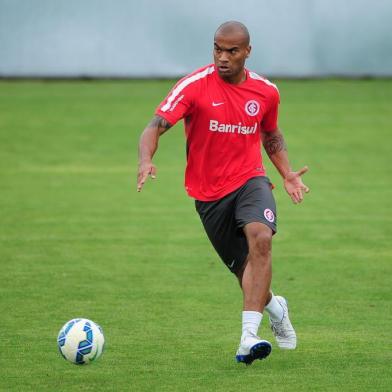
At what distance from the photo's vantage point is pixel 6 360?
8211 millimetres

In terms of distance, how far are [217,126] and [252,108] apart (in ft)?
1.16

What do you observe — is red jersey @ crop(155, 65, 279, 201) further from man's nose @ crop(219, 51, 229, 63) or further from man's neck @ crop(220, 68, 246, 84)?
man's nose @ crop(219, 51, 229, 63)

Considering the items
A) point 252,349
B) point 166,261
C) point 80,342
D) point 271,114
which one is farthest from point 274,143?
point 166,261

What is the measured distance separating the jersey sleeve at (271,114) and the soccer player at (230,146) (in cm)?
1

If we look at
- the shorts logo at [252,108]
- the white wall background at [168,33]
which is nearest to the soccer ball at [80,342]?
the shorts logo at [252,108]

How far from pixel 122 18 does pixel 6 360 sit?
766 inches

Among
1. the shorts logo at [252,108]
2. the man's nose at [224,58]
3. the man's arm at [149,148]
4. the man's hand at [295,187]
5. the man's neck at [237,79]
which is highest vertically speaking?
the man's nose at [224,58]

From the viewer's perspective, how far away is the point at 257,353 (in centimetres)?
772

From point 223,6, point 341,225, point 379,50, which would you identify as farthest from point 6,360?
point 379,50

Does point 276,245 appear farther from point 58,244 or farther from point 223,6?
point 223,6

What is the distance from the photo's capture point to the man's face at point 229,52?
27.4ft

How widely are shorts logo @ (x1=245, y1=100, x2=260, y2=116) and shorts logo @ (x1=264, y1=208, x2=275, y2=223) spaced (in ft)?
2.71

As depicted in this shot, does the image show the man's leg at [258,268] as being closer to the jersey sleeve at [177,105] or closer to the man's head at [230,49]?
the jersey sleeve at [177,105]

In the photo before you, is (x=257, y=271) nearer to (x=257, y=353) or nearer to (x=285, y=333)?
(x=257, y=353)
